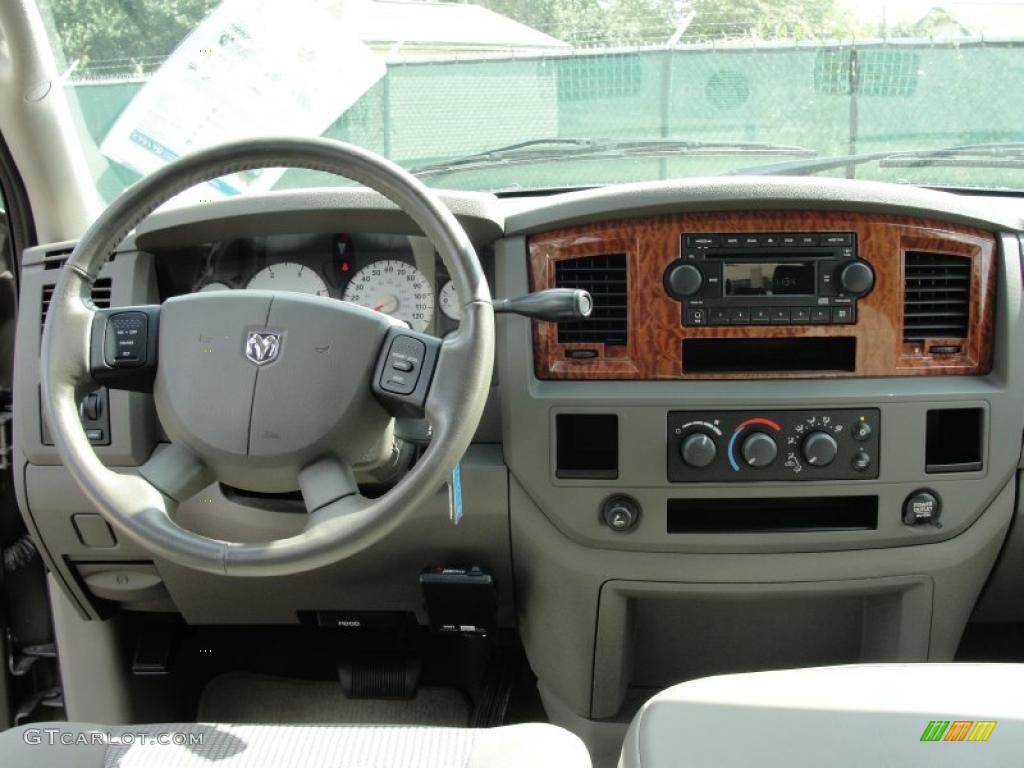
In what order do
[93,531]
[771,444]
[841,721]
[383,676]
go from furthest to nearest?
1. [383,676]
2. [93,531]
3. [771,444]
4. [841,721]

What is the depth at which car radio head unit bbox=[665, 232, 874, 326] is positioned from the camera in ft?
6.64

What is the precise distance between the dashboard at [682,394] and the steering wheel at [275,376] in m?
0.49

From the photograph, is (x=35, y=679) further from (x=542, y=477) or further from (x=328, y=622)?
(x=542, y=477)

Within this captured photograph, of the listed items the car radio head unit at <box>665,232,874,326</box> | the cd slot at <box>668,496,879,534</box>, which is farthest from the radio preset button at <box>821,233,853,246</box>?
the cd slot at <box>668,496,879,534</box>

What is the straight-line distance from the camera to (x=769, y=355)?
82.0 inches

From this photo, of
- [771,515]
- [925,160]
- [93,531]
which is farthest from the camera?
[925,160]

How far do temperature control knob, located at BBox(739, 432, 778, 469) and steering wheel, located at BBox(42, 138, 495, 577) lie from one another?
729mm

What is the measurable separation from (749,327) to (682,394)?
190 millimetres

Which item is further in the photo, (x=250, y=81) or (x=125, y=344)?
(x=250, y=81)

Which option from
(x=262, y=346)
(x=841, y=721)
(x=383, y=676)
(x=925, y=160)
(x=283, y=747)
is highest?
(x=925, y=160)

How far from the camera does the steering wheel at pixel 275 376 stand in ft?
4.80

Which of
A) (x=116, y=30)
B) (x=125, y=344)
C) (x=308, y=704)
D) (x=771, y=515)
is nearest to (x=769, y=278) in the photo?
(x=771, y=515)

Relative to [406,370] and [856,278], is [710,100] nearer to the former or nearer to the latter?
[856,278]

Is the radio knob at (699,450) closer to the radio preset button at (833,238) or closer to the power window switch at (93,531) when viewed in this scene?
the radio preset button at (833,238)
